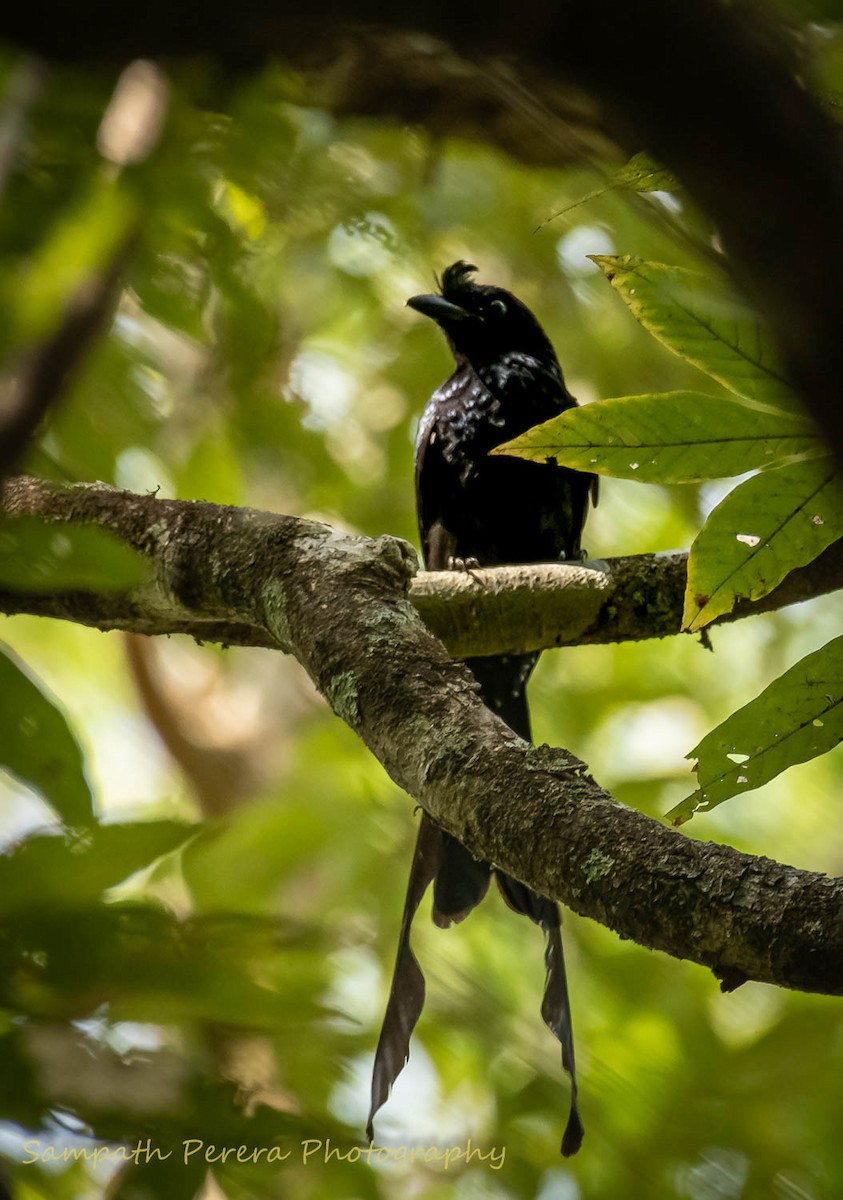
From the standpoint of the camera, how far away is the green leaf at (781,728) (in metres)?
1.28

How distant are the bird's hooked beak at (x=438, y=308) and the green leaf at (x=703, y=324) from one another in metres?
2.39

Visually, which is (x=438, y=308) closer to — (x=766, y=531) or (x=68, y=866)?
(x=766, y=531)

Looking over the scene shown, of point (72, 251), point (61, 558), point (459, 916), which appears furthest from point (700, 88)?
point (459, 916)

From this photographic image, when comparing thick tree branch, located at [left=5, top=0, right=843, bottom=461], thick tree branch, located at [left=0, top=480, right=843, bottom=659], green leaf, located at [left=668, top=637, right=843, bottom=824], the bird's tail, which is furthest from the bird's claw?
thick tree branch, located at [left=5, top=0, right=843, bottom=461]

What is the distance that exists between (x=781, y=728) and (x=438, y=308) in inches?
107

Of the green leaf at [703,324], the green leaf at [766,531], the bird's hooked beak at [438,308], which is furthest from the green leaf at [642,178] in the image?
the bird's hooked beak at [438,308]

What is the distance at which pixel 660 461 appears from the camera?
1372mm

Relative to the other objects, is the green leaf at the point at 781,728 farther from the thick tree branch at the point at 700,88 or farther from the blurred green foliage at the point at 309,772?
the thick tree branch at the point at 700,88

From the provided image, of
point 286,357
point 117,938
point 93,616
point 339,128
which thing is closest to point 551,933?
point 93,616

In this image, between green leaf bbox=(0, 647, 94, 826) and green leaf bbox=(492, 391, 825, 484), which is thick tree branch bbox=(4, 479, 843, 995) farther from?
green leaf bbox=(492, 391, 825, 484)

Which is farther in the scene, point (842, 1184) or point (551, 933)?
point (842, 1184)

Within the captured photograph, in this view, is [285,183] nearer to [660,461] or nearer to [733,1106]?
[660,461]

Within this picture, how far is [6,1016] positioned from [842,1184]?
7.15 ft

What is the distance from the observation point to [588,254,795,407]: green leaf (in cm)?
134
